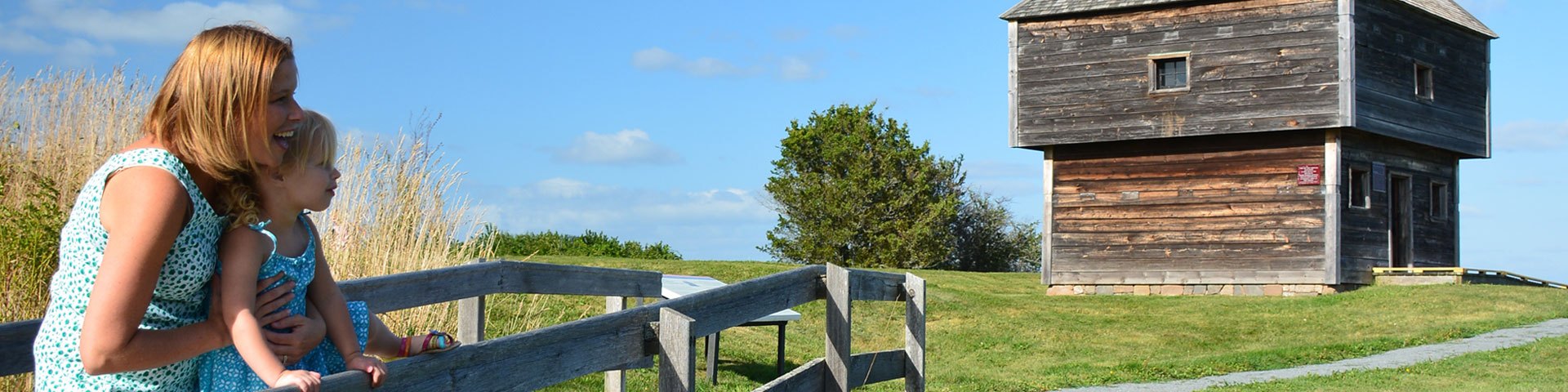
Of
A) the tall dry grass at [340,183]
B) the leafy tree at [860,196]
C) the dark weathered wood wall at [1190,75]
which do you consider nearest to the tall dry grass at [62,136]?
the tall dry grass at [340,183]

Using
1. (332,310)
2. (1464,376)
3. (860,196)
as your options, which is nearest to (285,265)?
(332,310)

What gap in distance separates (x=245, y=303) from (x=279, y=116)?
358 millimetres

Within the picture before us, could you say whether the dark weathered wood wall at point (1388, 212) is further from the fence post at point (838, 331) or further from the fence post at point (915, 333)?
the fence post at point (838, 331)

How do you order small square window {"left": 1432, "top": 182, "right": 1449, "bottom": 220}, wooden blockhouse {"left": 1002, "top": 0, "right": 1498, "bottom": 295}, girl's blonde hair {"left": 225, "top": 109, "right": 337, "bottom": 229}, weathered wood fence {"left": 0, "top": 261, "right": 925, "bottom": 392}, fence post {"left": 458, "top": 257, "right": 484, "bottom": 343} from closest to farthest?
girl's blonde hair {"left": 225, "top": 109, "right": 337, "bottom": 229} < weathered wood fence {"left": 0, "top": 261, "right": 925, "bottom": 392} < fence post {"left": 458, "top": 257, "right": 484, "bottom": 343} < wooden blockhouse {"left": 1002, "top": 0, "right": 1498, "bottom": 295} < small square window {"left": 1432, "top": 182, "right": 1449, "bottom": 220}

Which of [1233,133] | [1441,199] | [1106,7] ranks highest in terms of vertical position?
[1106,7]

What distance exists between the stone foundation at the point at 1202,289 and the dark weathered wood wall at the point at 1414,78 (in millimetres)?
2727

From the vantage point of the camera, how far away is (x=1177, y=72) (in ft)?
68.6

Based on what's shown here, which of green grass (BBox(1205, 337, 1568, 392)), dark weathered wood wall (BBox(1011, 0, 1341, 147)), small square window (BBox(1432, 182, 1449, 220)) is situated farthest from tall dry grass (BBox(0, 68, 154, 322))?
small square window (BBox(1432, 182, 1449, 220))

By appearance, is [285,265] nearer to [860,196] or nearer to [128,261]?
[128,261]

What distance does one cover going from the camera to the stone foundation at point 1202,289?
20.3 m

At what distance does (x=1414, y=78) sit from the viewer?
21516mm

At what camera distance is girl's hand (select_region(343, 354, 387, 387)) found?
2.56 m

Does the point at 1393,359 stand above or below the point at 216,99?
below

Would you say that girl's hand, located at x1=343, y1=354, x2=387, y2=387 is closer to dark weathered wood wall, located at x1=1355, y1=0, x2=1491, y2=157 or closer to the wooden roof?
the wooden roof
